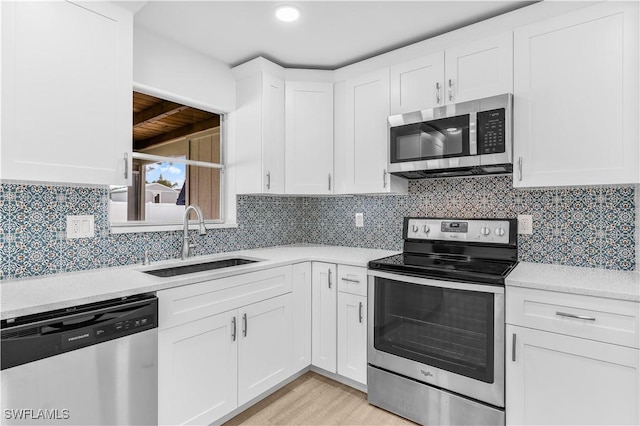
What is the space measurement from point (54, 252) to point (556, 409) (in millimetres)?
2628

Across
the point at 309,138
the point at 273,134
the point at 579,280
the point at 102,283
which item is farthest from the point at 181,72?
the point at 579,280

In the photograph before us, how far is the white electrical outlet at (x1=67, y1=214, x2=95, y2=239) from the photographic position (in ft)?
6.07

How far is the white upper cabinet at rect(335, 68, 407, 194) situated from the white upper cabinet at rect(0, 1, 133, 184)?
150cm

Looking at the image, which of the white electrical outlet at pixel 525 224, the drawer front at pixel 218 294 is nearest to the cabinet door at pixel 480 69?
the white electrical outlet at pixel 525 224

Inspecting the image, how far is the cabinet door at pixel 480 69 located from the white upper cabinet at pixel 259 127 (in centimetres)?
126

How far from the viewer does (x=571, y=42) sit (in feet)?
5.79

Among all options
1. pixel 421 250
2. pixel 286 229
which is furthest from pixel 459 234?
pixel 286 229

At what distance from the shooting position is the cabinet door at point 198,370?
1.67 meters

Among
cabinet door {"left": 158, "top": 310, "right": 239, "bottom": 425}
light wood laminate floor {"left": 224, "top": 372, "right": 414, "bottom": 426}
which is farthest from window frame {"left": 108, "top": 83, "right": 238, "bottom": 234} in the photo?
light wood laminate floor {"left": 224, "top": 372, "right": 414, "bottom": 426}

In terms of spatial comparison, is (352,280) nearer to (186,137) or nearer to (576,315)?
(576,315)

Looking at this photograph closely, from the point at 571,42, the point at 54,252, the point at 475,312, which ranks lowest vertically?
the point at 475,312

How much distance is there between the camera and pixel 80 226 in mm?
1889

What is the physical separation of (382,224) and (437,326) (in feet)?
3.51

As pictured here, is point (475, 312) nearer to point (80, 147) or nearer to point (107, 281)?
point (107, 281)
